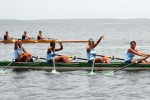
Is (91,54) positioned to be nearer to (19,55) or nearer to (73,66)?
(73,66)

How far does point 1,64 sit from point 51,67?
3.48m

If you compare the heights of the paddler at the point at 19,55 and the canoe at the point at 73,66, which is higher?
the paddler at the point at 19,55

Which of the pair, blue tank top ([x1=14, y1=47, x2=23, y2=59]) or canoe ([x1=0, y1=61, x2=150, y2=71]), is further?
blue tank top ([x1=14, y1=47, x2=23, y2=59])

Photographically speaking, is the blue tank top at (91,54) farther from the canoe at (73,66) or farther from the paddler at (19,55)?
the paddler at (19,55)

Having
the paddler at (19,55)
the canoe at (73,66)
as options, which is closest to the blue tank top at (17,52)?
the paddler at (19,55)

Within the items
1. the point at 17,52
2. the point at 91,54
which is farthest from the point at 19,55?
the point at 91,54

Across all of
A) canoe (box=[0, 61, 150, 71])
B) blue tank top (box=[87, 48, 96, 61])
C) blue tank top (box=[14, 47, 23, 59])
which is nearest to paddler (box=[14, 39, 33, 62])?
blue tank top (box=[14, 47, 23, 59])

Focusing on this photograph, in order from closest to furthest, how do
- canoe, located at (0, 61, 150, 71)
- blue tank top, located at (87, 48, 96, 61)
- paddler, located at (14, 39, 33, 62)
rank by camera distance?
canoe, located at (0, 61, 150, 71) → blue tank top, located at (87, 48, 96, 61) → paddler, located at (14, 39, 33, 62)

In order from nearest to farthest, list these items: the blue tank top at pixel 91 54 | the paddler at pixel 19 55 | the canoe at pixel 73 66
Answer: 1. the canoe at pixel 73 66
2. the blue tank top at pixel 91 54
3. the paddler at pixel 19 55

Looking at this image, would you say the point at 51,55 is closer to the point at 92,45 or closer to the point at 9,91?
the point at 92,45

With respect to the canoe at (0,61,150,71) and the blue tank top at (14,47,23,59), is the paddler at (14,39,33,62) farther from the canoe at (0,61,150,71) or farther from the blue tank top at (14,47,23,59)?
A: the canoe at (0,61,150,71)

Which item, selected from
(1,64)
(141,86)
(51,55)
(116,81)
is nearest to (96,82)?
(116,81)

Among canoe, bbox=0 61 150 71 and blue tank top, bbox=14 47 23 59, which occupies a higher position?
blue tank top, bbox=14 47 23 59

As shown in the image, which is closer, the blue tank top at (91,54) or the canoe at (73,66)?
the canoe at (73,66)
